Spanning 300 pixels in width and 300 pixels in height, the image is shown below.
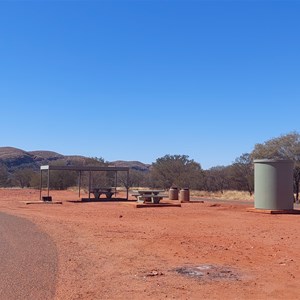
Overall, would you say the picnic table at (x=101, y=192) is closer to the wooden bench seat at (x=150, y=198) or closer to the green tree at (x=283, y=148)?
the wooden bench seat at (x=150, y=198)

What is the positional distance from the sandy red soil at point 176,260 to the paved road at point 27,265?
24cm

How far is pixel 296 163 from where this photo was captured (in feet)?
149

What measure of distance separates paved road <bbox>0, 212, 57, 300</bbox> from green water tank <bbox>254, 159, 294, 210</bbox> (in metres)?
13.7

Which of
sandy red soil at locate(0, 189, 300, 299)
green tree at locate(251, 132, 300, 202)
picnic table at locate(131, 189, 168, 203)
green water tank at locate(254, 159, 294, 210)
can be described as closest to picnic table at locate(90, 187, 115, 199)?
picnic table at locate(131, 189, 168, 203)

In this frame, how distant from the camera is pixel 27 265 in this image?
10984 millimetres

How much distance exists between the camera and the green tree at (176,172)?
70.6 m

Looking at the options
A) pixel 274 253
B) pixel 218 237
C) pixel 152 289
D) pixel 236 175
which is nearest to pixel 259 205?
pixel 218 237

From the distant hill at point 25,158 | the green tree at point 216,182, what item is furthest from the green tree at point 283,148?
the distant hill at point 25,158

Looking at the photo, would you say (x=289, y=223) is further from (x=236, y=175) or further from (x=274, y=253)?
(x=236, y=175)

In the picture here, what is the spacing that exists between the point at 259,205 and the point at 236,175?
3740cm

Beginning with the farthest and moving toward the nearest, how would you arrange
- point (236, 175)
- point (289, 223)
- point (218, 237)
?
1. point (236, 175)
2. point (289, 223)
3. point (218, 237)

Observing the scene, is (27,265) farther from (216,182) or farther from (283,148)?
(216,182)

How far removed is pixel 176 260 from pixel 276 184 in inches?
654

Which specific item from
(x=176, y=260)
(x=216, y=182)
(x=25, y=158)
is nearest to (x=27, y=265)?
(x=176, y=260)
